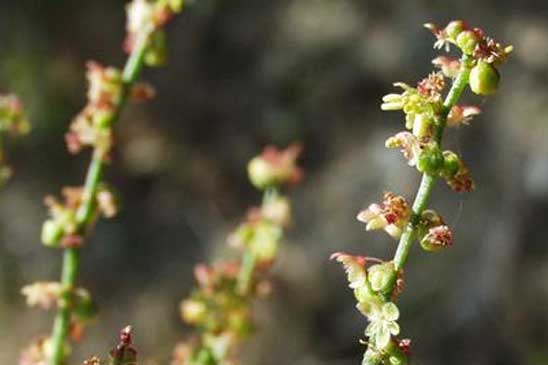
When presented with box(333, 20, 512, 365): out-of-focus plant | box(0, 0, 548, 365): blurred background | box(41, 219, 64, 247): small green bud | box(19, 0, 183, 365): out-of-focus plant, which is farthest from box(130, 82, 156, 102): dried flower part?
box(0, 0, 548, 365): blurred background

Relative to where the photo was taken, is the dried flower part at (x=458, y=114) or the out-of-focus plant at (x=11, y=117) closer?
the dried flower part at (x=458, y=114)

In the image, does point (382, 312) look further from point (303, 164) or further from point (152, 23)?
point (303, 164)

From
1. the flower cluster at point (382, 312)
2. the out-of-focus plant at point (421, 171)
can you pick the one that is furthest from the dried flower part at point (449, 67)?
the flower cluster at point (382, 312)

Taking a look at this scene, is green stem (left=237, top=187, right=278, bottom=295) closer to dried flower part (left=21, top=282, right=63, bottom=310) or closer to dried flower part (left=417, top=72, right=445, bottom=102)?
dried flower part (left=21, top=282, right=63, bottom=310)

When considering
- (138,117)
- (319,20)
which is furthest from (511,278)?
(138,117)

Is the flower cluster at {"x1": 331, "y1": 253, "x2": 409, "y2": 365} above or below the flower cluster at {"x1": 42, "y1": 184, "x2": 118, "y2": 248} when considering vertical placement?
below

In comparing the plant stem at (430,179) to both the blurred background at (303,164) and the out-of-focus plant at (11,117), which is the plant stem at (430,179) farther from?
the blurred background at (303,164)

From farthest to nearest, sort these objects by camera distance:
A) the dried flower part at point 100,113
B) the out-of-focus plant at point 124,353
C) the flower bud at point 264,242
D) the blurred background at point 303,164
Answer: the blurred background at point 303,164 → the flower bud at point 264,242 → the dried flower part at point 100,113 → the out-of-focus plant at point 124,353
